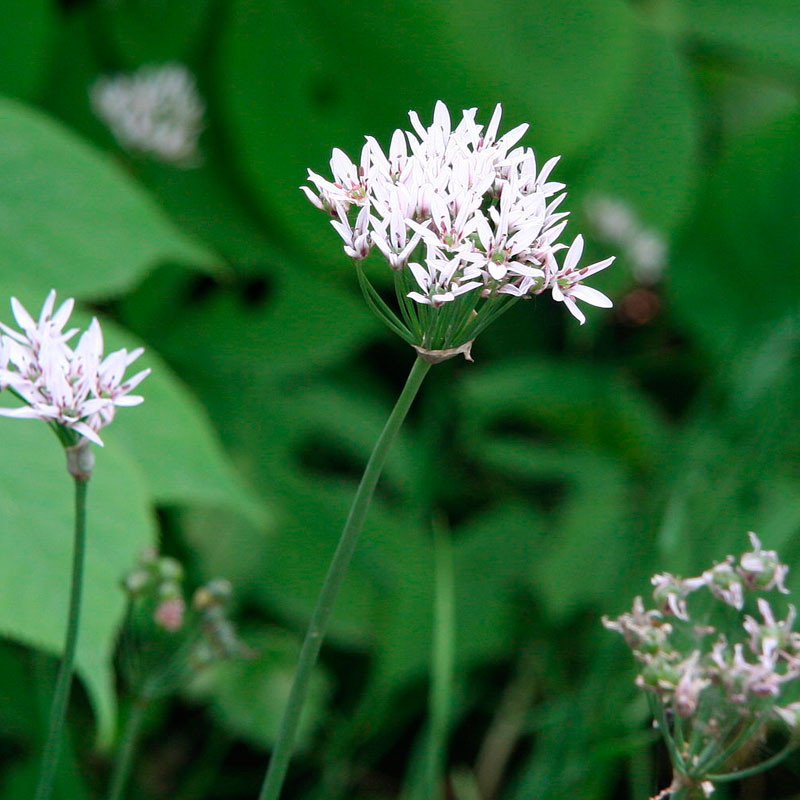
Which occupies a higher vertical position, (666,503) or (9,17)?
(9,17)

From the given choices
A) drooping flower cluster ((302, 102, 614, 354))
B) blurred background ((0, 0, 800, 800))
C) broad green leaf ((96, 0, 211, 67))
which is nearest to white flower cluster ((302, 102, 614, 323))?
drooping flower cluster ((302, 102, 614, 354))

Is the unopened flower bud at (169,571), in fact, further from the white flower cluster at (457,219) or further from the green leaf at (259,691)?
the green leaf at (259,691)

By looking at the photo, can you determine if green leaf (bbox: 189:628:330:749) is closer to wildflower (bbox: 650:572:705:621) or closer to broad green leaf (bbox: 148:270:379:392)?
broad green leaf (bbox: 148:270:379:392)

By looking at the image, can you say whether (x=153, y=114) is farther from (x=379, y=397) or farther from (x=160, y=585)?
(x=160, y=585)

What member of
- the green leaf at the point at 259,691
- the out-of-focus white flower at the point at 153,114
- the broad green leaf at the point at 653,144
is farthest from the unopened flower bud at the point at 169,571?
the broad green leaf at the point at 653,144

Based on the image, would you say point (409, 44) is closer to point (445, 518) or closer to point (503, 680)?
point (445, 518)

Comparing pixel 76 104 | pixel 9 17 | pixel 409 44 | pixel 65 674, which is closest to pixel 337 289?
pixel 409 44

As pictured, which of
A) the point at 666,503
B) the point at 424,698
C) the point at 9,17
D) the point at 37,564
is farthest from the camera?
the point at 424,698
